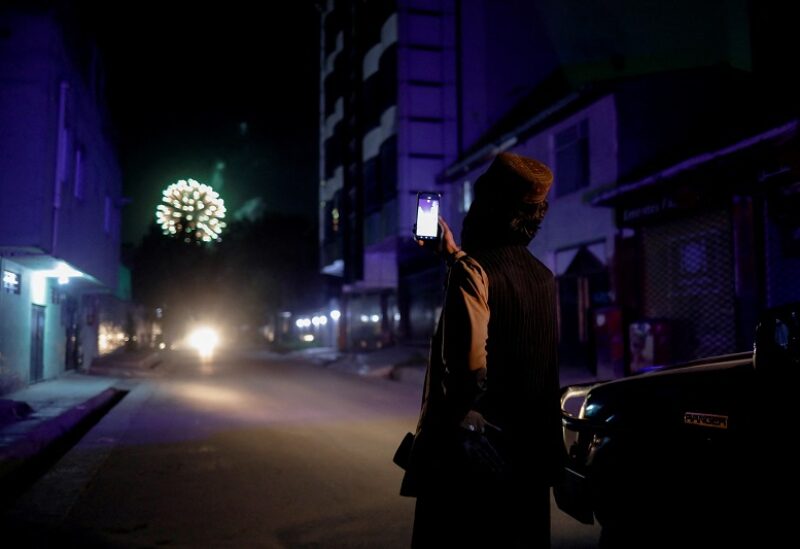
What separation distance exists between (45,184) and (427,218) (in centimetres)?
1318

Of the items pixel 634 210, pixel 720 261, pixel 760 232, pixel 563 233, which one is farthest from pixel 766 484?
pixel 563 233

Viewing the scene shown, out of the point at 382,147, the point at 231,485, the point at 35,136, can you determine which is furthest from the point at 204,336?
the point at 231,485

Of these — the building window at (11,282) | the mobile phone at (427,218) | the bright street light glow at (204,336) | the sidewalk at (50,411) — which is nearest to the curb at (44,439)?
the sidewalk at (50,411)

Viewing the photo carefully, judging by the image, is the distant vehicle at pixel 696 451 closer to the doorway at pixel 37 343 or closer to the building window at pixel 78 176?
the building window at pixel 78 176

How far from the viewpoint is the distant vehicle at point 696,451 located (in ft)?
9.59

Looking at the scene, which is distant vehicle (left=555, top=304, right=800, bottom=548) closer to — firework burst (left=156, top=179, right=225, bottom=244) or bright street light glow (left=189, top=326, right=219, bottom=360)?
firework burst (left=156, top=179, right=225, bottom=244)

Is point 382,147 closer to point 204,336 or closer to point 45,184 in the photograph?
point 45,184

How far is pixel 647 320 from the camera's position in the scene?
13.8 metres

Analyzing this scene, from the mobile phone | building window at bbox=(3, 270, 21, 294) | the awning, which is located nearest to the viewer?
the mobile phone

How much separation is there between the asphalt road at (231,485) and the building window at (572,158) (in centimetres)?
793

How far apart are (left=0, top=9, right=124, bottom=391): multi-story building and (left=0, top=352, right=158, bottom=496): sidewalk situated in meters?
0.84

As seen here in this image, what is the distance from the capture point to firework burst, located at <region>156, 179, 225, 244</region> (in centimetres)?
1360

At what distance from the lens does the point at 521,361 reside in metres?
Result: 2.43

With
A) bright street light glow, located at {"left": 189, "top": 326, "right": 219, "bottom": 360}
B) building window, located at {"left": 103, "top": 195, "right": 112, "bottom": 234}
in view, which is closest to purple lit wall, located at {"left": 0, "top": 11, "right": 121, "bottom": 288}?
building window, located at {"left": 103, "top": 195, "right": 112, "bottom": 234}
